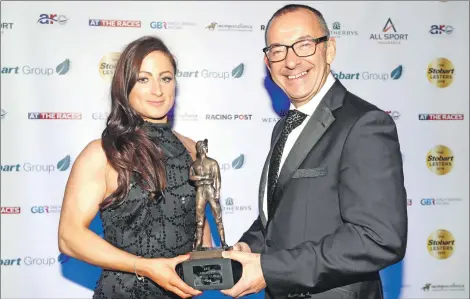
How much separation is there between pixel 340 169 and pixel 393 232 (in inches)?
11.8

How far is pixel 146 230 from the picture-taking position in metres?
2.47

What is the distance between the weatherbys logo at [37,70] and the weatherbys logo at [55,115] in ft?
1.08

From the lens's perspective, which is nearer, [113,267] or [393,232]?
[393,232]

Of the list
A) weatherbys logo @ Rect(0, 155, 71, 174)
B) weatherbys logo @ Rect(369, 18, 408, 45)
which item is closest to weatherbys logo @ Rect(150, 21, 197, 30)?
weatherbys logo @ Rect(0, 155, 71, 174)

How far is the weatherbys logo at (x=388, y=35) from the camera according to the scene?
469 centimetres

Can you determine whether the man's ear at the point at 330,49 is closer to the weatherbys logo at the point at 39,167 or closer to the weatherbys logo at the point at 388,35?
the weatherbys logo at the point at 388,35

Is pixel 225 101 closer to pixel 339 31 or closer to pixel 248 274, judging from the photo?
pixel 339 31

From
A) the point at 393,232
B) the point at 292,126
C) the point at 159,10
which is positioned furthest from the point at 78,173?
the point at 159,10

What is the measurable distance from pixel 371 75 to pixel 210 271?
3.14m

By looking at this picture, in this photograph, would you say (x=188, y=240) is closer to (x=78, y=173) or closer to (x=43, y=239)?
(x=78, y=173)

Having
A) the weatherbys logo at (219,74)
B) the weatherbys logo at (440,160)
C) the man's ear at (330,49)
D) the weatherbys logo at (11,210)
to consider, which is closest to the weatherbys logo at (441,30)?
the weatherbys logo at (440,160)

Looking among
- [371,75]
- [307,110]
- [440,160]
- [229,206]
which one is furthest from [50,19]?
[440,160]

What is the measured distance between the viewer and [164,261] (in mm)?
2209

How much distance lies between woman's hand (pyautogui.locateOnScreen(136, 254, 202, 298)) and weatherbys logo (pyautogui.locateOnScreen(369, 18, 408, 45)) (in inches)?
128
